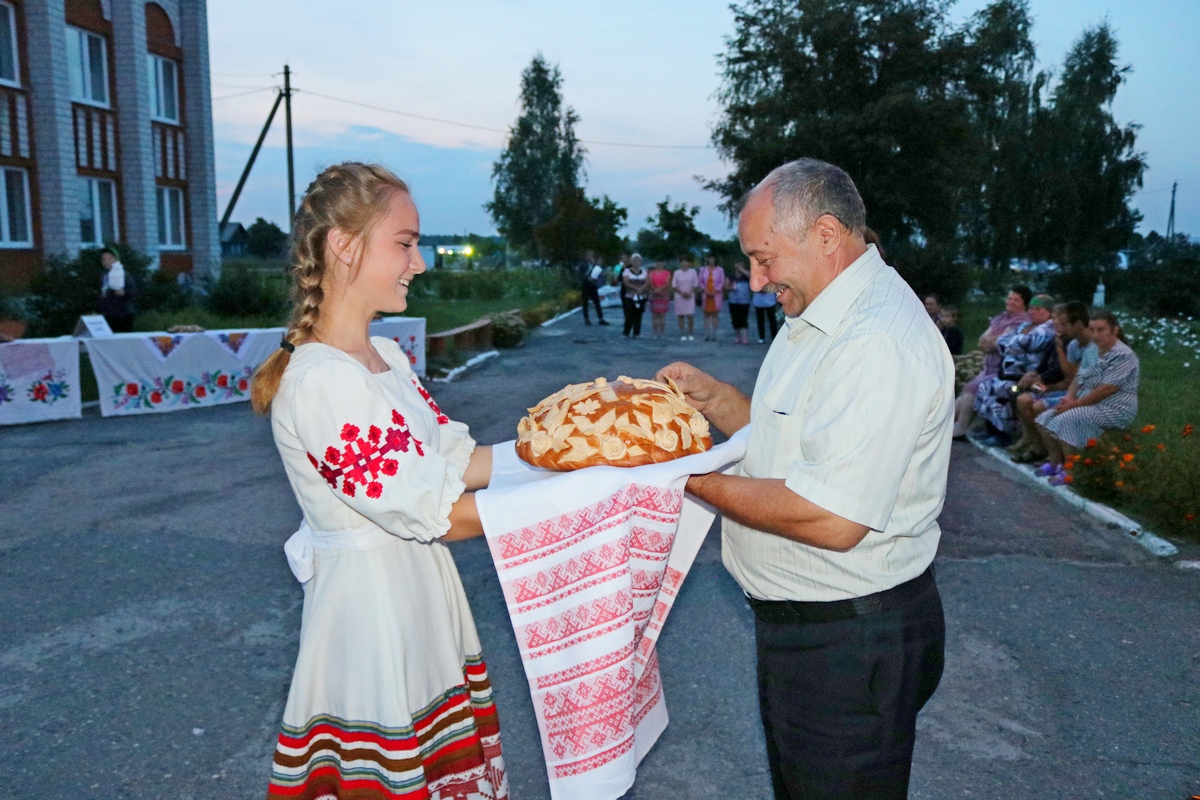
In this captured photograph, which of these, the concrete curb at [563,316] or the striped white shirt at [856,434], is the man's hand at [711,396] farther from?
the concrete curb at [563,316]

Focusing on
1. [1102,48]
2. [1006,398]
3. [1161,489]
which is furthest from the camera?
[1102,48]

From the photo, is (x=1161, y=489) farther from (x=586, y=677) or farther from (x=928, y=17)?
(x=928, y=17)

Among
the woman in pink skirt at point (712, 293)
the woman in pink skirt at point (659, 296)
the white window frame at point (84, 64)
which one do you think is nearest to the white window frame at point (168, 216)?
the white window frame at point (84, 64)

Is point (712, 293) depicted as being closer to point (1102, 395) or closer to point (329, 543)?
point (1102, 395)

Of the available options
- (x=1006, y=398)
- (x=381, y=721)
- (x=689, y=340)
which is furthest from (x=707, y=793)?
(x=689, y=340)

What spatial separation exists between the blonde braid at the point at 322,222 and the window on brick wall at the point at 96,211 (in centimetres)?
2337

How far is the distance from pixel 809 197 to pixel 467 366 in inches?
570

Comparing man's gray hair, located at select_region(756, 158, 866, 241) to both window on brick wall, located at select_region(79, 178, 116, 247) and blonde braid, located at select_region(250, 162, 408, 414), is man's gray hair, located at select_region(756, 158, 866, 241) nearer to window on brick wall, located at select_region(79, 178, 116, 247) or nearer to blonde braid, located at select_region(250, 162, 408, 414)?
blonde braid, located at select_region(250, 162, 408, 414)

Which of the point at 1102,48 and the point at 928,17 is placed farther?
the point at 1102,48

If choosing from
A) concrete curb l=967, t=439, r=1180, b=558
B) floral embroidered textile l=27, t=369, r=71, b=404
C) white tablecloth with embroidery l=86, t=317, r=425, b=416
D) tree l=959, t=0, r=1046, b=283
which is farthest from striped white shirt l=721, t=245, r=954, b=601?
tree l=959, t=0, r=1046, b=283

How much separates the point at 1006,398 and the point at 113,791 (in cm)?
955

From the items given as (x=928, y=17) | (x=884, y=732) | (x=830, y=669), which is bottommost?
(x=884, y=732)

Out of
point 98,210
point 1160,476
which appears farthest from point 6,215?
point 1160,476

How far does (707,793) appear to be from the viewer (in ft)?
12.0
